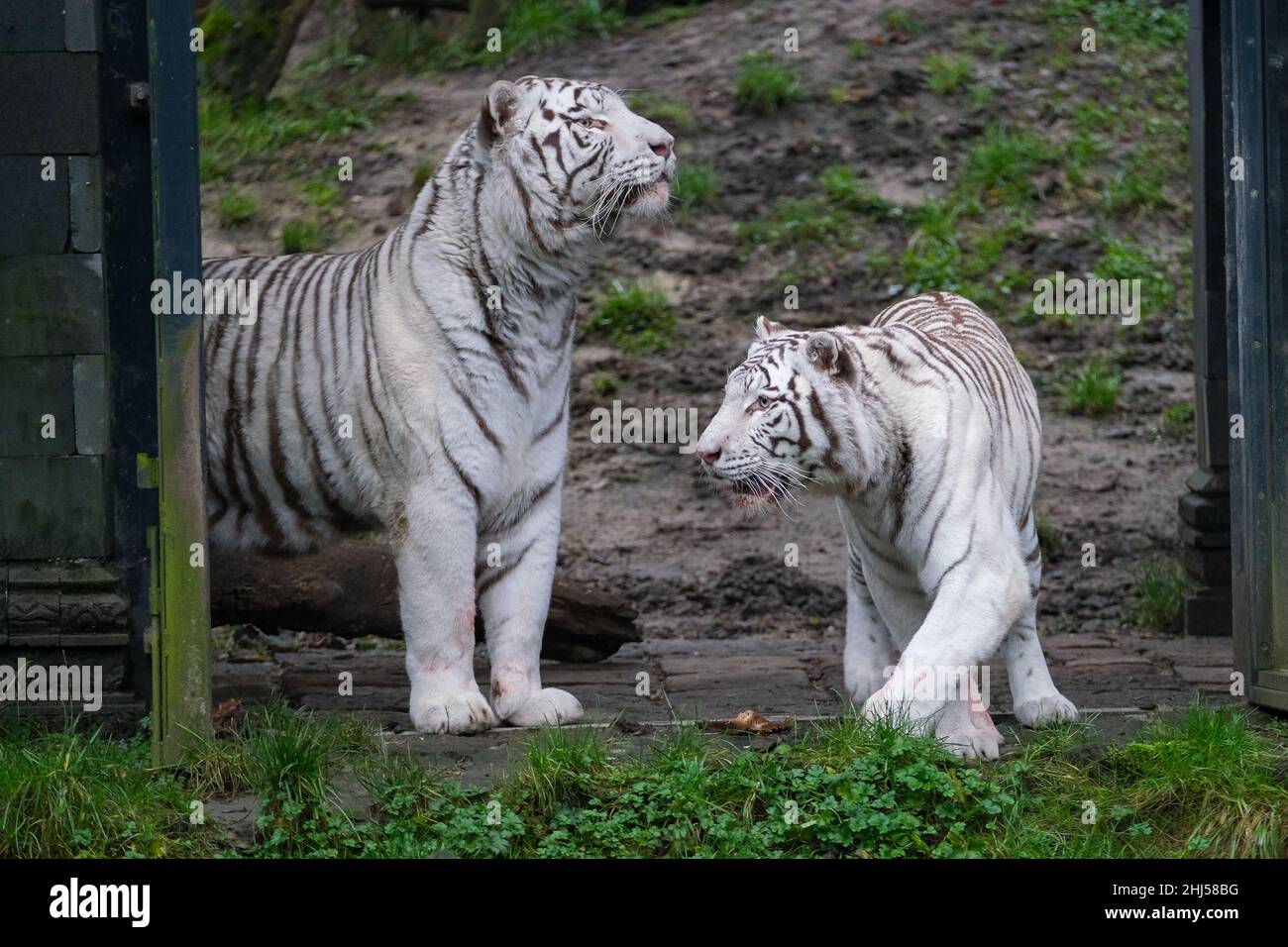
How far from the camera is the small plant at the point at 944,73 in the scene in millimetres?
11250

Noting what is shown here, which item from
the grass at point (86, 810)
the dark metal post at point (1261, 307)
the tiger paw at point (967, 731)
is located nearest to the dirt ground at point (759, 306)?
the dark metal post at point (1261, 307)

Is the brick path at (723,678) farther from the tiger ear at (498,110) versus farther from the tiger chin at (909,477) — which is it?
the tiger ear at (498,110)

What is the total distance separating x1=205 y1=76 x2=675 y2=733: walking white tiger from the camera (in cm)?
515

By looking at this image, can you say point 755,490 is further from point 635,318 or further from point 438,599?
point 635,318

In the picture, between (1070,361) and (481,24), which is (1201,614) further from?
(481,24)

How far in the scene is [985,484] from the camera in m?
4.74

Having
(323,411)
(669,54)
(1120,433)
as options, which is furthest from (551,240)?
(669,54)

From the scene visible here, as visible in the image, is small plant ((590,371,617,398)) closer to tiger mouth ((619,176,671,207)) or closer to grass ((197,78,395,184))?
grass ((197,78,395,184))

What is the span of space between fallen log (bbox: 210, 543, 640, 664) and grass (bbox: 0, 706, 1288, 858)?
1558mm

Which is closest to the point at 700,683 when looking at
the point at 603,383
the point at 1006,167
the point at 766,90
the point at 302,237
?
→ the point at 603,383

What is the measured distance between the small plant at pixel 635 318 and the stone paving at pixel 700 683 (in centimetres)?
261

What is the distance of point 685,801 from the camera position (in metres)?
4.28

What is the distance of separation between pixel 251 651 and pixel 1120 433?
464cm
